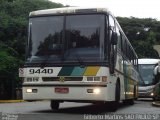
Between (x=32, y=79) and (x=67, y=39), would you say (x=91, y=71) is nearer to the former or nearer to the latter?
(x=67, y=39)

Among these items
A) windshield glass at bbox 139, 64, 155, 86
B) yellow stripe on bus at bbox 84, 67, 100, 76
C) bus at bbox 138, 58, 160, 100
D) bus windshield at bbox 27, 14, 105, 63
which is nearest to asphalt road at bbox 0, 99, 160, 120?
yellow stripe on bus at bbox 84, 67, 100, 76

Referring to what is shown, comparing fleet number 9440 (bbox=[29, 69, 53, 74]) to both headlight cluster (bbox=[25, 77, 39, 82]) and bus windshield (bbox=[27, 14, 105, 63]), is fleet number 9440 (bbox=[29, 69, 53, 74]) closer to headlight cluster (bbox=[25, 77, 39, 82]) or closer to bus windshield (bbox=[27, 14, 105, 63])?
headlight cluster (bbox=[25, 77, 39, 82])

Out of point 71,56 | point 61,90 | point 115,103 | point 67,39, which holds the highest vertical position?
point 67,39

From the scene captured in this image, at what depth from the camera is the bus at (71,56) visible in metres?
15.2

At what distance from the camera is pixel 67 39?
15.7 metres

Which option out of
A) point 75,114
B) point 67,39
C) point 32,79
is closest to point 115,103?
point 75,114

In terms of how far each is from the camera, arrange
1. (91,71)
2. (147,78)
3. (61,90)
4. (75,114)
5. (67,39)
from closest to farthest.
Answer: (91,71), (61,90), (67,39), (75,114), (147,78)

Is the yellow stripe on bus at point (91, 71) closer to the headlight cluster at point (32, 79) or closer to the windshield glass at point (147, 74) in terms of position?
the headlight cluster at point (32, 79)

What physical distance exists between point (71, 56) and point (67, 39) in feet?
1.94

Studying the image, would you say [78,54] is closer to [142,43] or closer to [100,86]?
[100,86]

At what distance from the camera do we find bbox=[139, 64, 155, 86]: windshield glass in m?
33.4

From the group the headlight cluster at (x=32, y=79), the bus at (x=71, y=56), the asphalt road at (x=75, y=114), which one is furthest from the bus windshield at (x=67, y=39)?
the asphalt road at (x=75, y=114)

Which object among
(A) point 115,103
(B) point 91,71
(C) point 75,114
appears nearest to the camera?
(B) point 91,71

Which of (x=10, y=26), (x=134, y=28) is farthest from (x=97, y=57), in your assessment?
(x=134, y=28)
